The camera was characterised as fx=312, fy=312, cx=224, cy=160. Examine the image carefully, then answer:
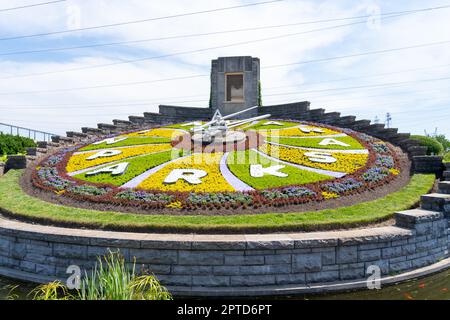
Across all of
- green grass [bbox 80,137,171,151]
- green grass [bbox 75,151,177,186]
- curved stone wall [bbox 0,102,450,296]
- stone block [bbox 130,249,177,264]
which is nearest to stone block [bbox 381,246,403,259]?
curved stone wall [bbox 0,102,450,296]

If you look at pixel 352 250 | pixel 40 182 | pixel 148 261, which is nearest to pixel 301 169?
pixel 352 250

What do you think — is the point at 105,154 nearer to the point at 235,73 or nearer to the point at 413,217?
the point at 413,217

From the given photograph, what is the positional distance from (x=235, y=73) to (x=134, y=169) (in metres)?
14.6

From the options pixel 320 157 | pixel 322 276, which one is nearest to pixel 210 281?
pixel 322 276

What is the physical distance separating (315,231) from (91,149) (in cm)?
1295

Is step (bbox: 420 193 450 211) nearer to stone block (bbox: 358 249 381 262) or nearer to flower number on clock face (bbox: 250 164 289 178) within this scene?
stone block (bbox: 358 249 381 262)

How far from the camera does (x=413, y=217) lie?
7.30 metres

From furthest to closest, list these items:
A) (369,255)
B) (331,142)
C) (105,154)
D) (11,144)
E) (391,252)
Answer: (11,144)
(331,142)
(105,154)
(391,252)
(369,255)

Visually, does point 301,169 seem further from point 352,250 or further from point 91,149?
point 91,149

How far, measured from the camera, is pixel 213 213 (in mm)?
8672

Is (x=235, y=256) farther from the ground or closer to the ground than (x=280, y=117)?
closer to the ground

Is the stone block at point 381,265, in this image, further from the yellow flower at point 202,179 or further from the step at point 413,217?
the yellow flower at point 202,179

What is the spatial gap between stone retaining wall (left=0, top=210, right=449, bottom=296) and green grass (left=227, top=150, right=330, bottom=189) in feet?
12.8

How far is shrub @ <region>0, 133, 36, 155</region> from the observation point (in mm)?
21219
